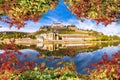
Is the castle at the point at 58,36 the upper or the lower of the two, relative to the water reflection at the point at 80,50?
upper

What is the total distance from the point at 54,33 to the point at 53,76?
885 cm

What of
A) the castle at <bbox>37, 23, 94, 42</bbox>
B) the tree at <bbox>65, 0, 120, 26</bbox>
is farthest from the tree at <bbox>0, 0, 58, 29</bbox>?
the castle at <bbox>37, 23, 94, 42</bbox>

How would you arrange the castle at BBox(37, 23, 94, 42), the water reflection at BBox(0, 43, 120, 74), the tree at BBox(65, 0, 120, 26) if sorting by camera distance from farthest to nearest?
1. the castle at BBox(37, 23, 94, 42)
2. the water reflection at BBox(0, 43, 120, 74)
3. the tree at BBox(65, 0, 120, 26)

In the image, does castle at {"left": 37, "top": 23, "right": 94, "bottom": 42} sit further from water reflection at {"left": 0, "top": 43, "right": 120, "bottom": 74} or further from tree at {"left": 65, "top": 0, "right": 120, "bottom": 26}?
tree at {"left": 65, "top": 0, "right": 120, "bottom": 26}

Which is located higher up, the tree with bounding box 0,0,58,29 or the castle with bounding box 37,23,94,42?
the tree with bounding box 0,0,58,29

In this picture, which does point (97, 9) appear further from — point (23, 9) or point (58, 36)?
point (58, 36)

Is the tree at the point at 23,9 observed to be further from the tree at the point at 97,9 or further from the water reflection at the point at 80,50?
the water reflection at the point at 80,50

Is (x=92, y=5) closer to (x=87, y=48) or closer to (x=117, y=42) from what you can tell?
(x=87, y=48)

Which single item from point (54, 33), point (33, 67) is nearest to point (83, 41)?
point (54, 33)

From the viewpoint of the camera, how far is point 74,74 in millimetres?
6863

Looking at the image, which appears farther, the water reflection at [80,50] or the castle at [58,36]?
the castle at [58,36]

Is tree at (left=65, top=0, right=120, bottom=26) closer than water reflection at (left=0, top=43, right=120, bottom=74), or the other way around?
tree at (left=65, top=0, right=120, bottom=26)

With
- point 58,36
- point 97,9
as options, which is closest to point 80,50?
point 58,36

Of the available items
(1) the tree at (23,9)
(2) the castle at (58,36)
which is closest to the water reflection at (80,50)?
(2) the castle at (58,36)
